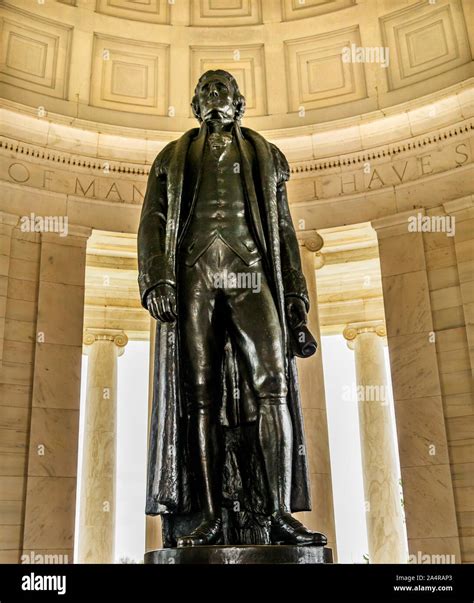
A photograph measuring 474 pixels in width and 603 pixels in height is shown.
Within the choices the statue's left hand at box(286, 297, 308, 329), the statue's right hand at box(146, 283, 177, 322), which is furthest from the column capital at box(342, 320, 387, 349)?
the statue's right hand at box(146, 283, 177, 322)

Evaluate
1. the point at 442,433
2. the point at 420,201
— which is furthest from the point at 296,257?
the point at 420,201

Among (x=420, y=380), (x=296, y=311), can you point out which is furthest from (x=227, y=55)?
(x=296, y=311)

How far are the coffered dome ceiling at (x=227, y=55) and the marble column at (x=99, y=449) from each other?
7740mm

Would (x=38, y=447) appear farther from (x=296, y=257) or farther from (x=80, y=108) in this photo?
(x=296, y=257)

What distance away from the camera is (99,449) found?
21.8 meters

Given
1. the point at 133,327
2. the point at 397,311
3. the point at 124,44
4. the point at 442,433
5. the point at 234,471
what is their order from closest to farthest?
the point at 234,471
the point at 442,433
the point at 397,311
the point at 124,44
the point at 133,327

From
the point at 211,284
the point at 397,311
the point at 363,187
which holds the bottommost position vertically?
the point at 211,284

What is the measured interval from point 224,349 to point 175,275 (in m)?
0.86

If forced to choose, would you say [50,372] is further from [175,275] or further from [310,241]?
[175,275]

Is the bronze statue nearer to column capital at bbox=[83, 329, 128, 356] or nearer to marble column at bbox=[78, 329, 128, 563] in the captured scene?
marble column at bbox=[78, 329, 128, 563]

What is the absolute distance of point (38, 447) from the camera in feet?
49.5

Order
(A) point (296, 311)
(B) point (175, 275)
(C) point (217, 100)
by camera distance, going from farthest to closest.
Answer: (C) point (217, 100)
(A) point (296, 311)
(B) point (175, 275)
